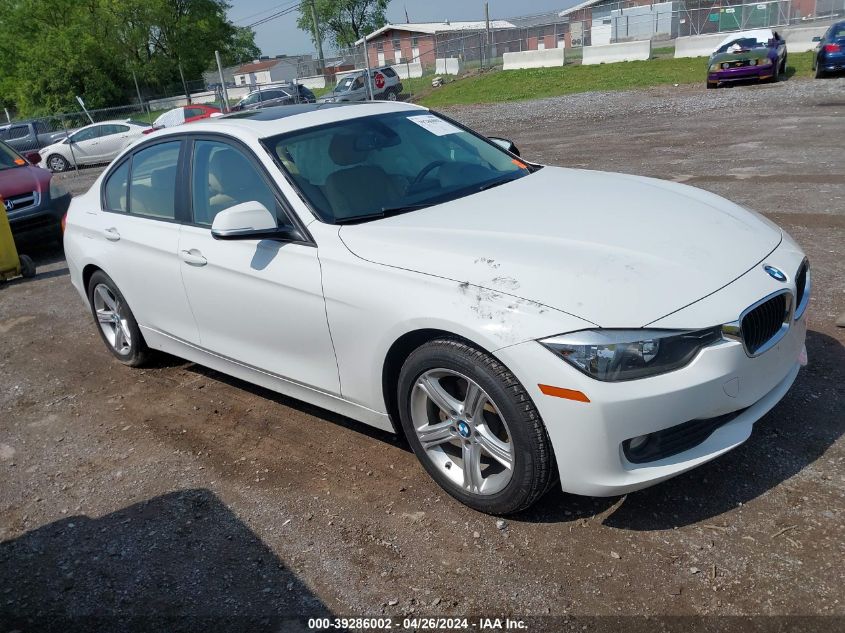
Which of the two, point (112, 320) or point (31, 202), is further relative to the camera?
point (31, 202)

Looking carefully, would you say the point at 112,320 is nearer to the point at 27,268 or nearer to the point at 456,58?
the point at 27,268

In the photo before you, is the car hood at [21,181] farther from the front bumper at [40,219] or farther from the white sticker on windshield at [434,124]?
the white sticker on windshield at [434,124]

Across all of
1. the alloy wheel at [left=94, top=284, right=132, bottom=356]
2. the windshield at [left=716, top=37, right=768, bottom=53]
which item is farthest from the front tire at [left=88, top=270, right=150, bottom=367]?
the windshield at [left=716, top=37, right=768, bottom=53]

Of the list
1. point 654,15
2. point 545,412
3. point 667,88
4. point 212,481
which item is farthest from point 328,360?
point 654,15

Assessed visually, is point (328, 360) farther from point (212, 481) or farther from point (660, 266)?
point (660, 266)

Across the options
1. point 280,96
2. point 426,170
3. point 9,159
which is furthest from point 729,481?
point 280,96

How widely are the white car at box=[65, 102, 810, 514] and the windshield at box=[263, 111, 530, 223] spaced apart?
0.04 feet

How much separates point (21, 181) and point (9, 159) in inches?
35.3

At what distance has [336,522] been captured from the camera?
11.3 feet

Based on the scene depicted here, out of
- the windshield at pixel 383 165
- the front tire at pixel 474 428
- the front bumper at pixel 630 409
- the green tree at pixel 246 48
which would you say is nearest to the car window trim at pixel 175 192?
the windshield at pixel 383 165

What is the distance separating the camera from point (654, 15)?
40.0 m

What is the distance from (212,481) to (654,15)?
42047 millimetres

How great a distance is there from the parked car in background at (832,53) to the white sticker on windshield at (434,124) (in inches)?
768

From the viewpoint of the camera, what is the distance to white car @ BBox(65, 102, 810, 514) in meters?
2.79
